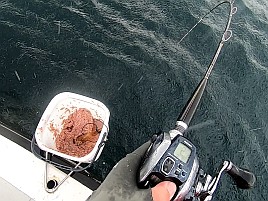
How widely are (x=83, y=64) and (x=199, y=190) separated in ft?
8.95

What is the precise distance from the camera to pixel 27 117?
13.4 feet

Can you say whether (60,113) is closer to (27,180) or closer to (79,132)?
(79,132)

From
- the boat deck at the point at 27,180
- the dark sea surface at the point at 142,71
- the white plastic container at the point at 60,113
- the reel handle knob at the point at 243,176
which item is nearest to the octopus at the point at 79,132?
the white plastic container at the point at 60,113

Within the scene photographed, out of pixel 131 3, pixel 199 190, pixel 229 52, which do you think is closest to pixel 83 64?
pixel 131 3

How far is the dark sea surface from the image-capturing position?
417cm

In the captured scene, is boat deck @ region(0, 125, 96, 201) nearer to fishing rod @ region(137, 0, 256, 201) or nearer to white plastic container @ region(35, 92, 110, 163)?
white plastic container @ region(35, 92, 110, 163)

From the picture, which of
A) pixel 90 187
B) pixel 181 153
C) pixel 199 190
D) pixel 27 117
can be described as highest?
pixel 181 153

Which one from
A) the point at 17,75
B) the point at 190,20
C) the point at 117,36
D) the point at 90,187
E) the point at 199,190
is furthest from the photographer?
the point at 190,20

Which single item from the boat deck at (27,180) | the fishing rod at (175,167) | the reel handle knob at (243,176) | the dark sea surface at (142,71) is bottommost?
the dark sea surface at (142,71)

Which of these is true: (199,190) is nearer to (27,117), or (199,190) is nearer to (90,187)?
(90,187)

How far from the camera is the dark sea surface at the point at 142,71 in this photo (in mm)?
4168

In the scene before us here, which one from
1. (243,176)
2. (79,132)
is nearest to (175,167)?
(243,176)

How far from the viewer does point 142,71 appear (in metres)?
4.74

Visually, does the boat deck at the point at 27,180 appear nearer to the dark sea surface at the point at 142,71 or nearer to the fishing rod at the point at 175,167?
the fishing rod at the point at 175,167
